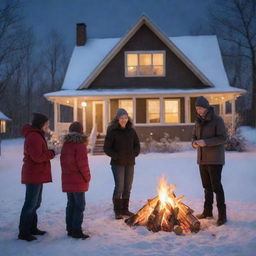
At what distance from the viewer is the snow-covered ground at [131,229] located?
4.34 metres

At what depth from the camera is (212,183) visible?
211 inches

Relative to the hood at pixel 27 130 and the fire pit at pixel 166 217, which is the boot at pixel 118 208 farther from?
the hood at pixel 27 130

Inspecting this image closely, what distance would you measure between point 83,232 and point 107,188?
3.67 m

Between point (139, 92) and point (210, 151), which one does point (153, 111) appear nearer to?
point (139, 92)

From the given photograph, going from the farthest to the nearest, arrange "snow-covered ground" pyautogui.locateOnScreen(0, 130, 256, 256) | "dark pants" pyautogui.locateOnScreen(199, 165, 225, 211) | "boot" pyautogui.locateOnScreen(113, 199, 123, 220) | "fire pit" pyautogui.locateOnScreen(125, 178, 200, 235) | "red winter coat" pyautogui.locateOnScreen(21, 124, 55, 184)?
"boot" pyautogui.locateOnScreen(113, 199, 123, 220), "dark pants" pyautogui.locateOnScreen(199, 165, 225, 211), "fire pit" pyautogui.locateOnScreen(125, 178, 200, 235), "red winter coat" pyautogui.locateOnScreen(21, 124, 55, 184), "snow-covered ground" pyautogui.locateOnScreen(0, 130, 256, 256)

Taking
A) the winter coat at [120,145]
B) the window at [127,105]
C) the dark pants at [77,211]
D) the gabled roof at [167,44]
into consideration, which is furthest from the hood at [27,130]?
the window at [127,105]

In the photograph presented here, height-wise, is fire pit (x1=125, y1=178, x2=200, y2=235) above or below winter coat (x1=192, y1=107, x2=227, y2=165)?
below

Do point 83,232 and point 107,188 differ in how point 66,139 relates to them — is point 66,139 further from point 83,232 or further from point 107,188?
point 107,188

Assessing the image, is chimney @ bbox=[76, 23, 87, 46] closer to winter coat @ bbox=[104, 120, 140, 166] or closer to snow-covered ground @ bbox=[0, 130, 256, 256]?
snow-covered ground @ bbox=[0, 130, 256, 256]

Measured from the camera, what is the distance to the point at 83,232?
5031mm

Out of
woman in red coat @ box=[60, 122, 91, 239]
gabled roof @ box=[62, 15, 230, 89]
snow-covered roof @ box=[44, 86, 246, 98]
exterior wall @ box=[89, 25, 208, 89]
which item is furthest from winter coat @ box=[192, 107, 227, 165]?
exterior wall @ box=[89, 25, 208, 89]

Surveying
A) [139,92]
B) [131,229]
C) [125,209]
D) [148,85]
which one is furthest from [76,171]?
[148,85]

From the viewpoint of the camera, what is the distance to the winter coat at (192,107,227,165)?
5.35m

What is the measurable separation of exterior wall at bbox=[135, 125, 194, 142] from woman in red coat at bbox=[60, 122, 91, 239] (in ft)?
44.2
